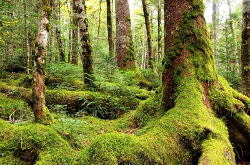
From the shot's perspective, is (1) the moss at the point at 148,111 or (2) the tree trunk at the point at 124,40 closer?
(1) the moss at the point at 148,111

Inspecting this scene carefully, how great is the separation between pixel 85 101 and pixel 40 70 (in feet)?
8.79

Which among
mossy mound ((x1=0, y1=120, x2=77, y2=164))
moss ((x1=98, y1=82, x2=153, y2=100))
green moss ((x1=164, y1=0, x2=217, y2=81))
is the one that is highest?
green moss ((x1=164, y1=0, x2=217, y2=81))

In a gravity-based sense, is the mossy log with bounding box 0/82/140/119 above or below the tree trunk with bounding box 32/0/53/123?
below

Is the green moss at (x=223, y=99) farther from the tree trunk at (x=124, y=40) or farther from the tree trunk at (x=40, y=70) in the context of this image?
the tree trunk at (x=124, y=40)

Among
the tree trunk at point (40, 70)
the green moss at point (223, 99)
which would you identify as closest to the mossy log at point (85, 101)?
the tree trunk at point (40, 70)

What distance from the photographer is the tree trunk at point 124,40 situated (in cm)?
1131

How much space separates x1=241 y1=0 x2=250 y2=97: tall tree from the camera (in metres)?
7.46

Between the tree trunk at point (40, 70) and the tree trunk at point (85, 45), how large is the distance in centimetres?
299

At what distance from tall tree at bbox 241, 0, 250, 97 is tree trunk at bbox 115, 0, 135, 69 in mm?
4898

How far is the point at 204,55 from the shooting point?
5203 mm

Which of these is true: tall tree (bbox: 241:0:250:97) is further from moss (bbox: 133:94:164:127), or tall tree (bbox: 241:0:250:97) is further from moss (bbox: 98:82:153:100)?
moss (bbox: 133:94:164:127)

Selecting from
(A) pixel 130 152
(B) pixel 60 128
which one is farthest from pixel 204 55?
(B) pixel 60 128

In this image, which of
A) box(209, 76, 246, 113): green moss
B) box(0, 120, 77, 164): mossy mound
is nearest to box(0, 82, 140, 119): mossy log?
box(209, 76, 246, 113): green moss

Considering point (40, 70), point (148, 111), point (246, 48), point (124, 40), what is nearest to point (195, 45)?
point (148, 111)
